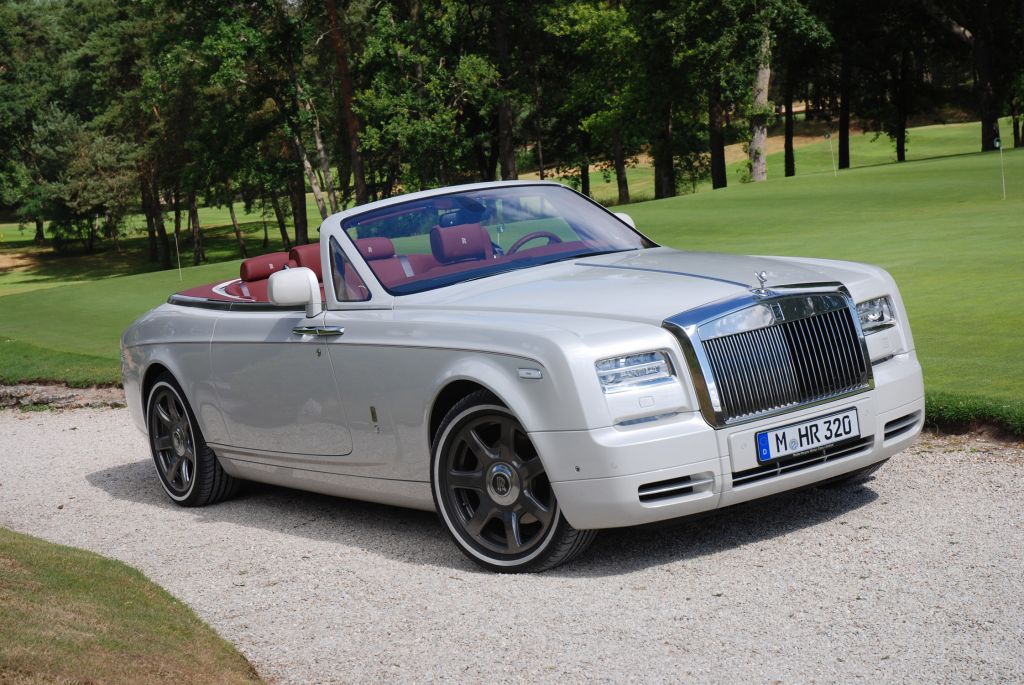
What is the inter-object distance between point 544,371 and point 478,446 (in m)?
0.64

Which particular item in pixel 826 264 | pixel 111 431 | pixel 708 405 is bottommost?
pixel 111 431

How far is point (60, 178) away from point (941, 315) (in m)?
65.2

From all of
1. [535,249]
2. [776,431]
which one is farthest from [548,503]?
[535,249]

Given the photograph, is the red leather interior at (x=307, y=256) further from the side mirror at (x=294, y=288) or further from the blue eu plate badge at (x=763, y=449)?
the blue eu plate badge at (x=763, y=449)

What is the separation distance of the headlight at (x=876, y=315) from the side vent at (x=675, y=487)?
123cm

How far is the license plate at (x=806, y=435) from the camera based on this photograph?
530 centimetres

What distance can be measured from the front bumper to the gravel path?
1.04 ft

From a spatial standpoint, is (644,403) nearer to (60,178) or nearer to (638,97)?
(638,97)

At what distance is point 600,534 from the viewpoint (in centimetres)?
620

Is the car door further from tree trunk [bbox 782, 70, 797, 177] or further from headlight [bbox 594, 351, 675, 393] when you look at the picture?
tree trunk [bbox 782, 70, 797, 177]

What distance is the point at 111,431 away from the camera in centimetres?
1166

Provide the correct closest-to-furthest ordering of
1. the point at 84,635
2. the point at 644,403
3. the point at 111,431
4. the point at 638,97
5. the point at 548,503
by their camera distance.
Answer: the point at 84,635 < the point at 644,403 < the point at 548,503 < the point at 111,431 < the point at 638,97

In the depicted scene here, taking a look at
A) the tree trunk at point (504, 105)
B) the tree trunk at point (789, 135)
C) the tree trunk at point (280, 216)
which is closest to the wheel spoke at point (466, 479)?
the tree trunk at point (504, 105)

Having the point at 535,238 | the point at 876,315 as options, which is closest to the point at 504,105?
the point at 535,238
